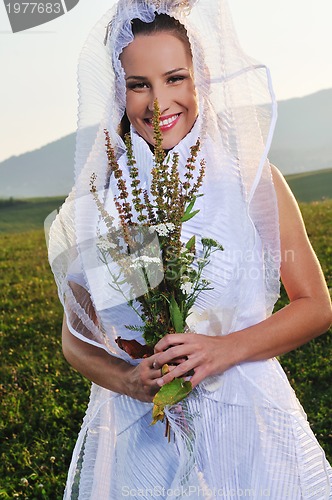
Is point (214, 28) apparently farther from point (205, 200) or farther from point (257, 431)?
point (257, 431)

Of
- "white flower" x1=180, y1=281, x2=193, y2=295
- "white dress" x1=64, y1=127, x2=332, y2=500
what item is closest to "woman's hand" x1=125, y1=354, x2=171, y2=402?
"white dress" x1=64, y1=127, x2=332, y2=500

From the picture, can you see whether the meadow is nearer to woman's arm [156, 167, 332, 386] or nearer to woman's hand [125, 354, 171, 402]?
woman's hand [125, 354, 171, 402]

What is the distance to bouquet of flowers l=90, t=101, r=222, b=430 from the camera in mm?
2398

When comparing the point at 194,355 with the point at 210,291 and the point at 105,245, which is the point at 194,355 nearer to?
the point at 210,291

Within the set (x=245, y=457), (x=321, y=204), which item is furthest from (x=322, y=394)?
(x=321, y=204)

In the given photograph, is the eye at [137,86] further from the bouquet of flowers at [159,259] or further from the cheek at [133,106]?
the bouquet of flowers at [159,259]

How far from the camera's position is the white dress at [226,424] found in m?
2.55

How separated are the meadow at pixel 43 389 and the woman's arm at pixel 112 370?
247cm

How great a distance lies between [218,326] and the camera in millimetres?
2652

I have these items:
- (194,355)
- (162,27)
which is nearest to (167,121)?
(162,27)

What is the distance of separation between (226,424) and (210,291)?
1.48 ft

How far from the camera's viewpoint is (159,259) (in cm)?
239

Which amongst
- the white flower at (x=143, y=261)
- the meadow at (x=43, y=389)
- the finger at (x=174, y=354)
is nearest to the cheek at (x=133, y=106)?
the white flower at (x=143, y=261)

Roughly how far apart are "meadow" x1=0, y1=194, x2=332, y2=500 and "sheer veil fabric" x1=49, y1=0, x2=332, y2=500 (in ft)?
8.48
